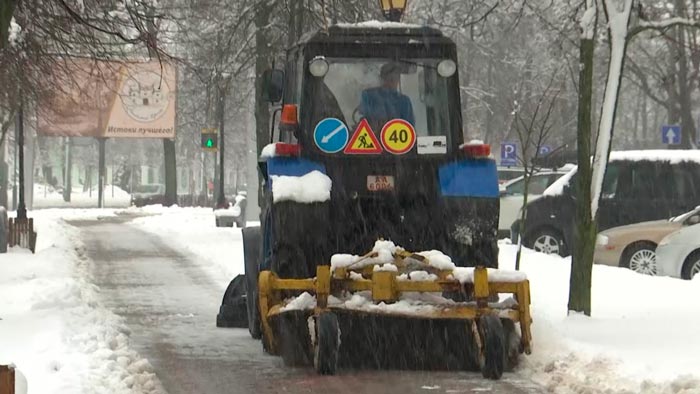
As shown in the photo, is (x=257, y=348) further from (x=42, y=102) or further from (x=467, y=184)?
(x=42, y=102)

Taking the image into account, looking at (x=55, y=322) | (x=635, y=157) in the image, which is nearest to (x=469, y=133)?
(x=635, y=157)

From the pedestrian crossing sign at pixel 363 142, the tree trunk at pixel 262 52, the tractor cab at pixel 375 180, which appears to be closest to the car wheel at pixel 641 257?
the tree trunk at pixel 262 52

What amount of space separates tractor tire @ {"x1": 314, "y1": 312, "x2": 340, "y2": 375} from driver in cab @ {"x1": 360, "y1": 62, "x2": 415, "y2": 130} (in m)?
1.87

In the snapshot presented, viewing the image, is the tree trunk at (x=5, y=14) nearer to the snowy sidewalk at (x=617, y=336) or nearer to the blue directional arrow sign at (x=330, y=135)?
the blue directional arrow sign at (x=330, y=135)

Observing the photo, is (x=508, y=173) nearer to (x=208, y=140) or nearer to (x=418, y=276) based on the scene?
(x=208, y=140)

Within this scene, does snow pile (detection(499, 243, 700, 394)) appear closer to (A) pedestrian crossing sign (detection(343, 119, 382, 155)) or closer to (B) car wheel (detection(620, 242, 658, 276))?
(A) pedestrian crossing sign (detection(343, 119, 382, 155))

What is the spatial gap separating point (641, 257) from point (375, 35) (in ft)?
29.1

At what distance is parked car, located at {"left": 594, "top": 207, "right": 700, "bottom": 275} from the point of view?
1577 cm

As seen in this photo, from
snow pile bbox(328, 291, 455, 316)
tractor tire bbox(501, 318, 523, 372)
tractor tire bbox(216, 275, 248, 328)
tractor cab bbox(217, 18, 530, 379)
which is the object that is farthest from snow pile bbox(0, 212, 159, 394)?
tractor tire bbox(501, 318, 523, 372)

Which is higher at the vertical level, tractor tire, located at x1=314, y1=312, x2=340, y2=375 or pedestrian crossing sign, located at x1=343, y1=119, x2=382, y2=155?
pedestrian crossing sign, located at x1=343, y1=119, x2=382, y2=155

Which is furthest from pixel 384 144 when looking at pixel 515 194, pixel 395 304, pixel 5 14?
pixel 515 194

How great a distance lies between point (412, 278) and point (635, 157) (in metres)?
11.1

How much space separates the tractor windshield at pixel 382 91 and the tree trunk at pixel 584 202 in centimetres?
201

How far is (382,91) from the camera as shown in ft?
27.7
